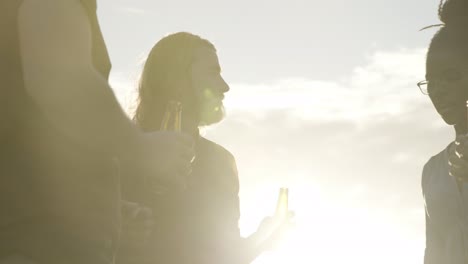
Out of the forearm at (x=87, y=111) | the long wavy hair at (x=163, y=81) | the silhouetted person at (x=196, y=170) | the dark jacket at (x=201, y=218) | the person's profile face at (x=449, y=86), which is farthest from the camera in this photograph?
the long wavy hair at (x=163, y=81)

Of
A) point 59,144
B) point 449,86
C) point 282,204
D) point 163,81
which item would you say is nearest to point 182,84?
point 163,81

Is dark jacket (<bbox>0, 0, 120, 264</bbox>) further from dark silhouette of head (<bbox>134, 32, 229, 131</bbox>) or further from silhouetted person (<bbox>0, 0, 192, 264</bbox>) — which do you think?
dark silhouette of head (<bbox>134, 32, 229, 131</bbox>)

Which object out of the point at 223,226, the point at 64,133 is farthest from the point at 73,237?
the point at 223,226

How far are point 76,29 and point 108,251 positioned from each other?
795 millimetres

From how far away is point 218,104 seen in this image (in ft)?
21.3

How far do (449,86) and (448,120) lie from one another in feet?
0.93

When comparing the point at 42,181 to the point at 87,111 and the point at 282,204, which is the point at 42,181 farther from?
the point at 282,204

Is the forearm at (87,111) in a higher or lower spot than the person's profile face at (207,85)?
lower

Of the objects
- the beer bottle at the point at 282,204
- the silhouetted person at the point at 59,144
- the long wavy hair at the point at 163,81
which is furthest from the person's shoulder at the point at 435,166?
the silhouetted person at the point at 59,144

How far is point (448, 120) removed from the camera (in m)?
5.61

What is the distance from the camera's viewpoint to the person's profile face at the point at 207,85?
21.0 ft

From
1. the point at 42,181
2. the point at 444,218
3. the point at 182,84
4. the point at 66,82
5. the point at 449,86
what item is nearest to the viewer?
the point at 66,82

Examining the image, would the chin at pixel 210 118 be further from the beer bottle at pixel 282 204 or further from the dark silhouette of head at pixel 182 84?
the beer bottle at pixel 282 204

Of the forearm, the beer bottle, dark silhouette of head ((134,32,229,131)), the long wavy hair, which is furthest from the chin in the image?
the forearm
